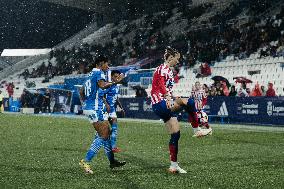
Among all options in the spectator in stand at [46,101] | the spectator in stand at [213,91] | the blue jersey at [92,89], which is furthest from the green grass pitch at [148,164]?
the spectator in stand at [46,101]

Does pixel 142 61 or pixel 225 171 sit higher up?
pixel 142 61

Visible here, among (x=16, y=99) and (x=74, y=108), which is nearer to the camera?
(x=74, y=108)

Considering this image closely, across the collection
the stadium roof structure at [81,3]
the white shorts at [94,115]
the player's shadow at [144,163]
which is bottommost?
the player's shadow at [144,163]

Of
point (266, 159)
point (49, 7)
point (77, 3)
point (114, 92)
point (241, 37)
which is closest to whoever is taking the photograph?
point (266, 159)

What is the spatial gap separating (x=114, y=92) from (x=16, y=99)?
34914 mm

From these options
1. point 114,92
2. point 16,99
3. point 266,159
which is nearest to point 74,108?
point 16,99

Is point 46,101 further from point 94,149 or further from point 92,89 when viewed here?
point 92,89

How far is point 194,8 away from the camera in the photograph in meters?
45.2

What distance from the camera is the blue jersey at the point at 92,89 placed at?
865 centimetres

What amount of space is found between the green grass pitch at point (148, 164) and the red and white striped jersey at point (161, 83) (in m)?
1.42

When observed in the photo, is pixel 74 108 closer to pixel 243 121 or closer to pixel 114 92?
pixel 243 121

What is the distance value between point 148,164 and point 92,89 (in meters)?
2.30

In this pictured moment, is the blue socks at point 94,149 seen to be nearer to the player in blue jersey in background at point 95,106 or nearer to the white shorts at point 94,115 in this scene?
the player in blue jersey in background at point 95,106

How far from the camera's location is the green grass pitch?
7.71m
